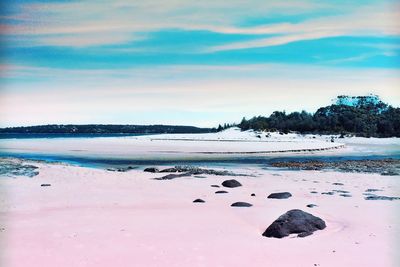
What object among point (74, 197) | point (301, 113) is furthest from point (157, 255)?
point (301, 113)

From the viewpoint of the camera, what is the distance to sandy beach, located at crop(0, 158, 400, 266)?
8.33 meters

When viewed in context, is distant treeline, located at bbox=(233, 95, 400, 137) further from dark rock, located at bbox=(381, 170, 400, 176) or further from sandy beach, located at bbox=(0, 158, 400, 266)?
sandy beach, located at bbox=(0, 158, 400, 266)

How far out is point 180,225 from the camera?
35.8 ft

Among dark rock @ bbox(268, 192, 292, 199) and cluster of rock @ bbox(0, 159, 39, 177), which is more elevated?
cluster of rock @ bbox(0, 159, 39, 177)

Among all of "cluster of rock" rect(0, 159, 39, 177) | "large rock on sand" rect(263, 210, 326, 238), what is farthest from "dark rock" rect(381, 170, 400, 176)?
"cluster of rock" rect(0, 159, 39, 177)

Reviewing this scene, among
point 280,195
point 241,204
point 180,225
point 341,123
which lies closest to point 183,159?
point 280,195

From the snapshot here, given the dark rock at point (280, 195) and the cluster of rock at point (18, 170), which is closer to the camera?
the dark rock at point (280, 195)

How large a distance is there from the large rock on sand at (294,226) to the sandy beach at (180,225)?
0.63 ft

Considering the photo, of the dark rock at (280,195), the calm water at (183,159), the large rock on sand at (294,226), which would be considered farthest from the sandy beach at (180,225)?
the calm water at (183,159)

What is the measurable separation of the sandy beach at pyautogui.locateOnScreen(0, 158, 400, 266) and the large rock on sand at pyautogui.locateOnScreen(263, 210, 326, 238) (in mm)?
192

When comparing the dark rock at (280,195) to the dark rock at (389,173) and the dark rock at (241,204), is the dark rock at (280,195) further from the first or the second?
the dark rock at (389,173)

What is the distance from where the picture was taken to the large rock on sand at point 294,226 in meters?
9.76

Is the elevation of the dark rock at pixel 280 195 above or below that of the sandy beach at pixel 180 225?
above

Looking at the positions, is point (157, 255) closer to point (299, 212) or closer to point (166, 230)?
point (166, 230)
